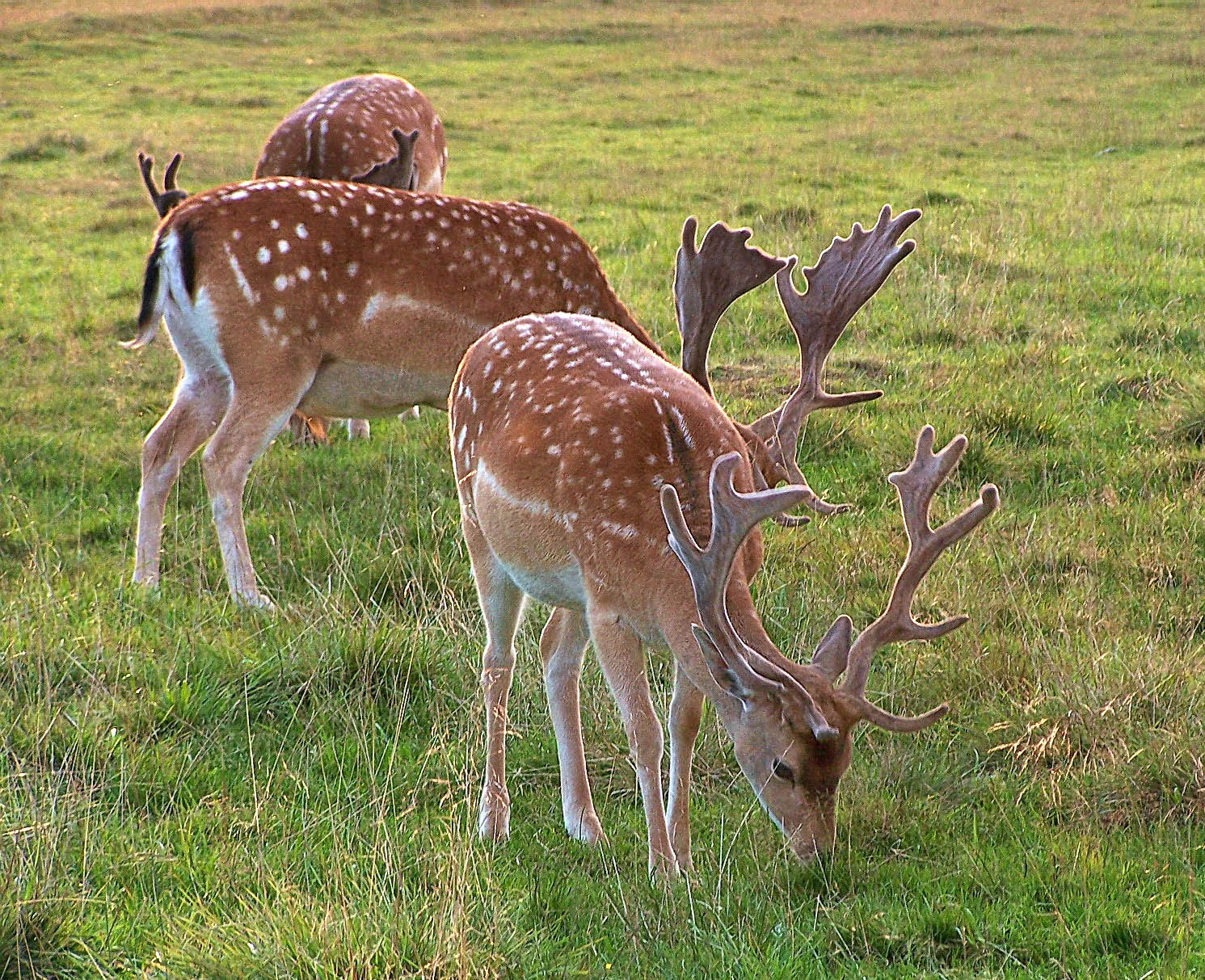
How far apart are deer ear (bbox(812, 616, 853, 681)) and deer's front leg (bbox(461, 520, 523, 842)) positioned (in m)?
1.09

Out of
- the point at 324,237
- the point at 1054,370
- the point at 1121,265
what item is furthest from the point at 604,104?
the point at 324,237

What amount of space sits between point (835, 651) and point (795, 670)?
11 cm

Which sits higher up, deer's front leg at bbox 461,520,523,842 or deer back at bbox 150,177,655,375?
deer back at bbox 150,177,655,375

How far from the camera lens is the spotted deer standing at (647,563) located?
3.29 m

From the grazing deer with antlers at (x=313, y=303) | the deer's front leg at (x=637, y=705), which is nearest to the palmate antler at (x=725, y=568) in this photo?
the deer's front leg at (x=637, y=705)

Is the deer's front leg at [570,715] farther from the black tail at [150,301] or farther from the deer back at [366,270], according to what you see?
the black tail at [150,301]

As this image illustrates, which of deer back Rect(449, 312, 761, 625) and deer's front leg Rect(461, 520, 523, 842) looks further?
deer's front leg Rect(461, 520, 523, 842)

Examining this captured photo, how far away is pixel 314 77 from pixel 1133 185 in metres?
12.9

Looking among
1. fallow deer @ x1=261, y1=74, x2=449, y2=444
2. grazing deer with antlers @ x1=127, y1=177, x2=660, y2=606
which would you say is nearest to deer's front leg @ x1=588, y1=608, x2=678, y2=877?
grazing deer with antlers @ x1=127, y1=177, x2=660, y2=606

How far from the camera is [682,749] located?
3.70 meters

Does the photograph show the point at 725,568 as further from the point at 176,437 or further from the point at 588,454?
the point at 176,437

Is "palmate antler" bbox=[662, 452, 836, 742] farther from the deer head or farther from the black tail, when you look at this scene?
the black tail

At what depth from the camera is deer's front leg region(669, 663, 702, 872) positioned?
368 cm

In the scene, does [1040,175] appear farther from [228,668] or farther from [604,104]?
[228,668]
